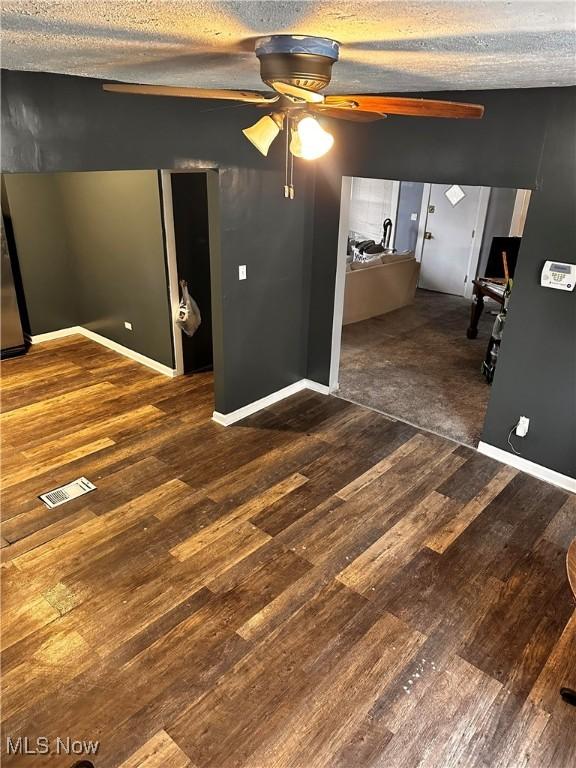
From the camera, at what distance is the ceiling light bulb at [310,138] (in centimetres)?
188

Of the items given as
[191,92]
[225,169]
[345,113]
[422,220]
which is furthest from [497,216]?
[191,92]

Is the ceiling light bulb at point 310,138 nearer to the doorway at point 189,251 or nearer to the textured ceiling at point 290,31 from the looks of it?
the textured ceiling at point 290,31

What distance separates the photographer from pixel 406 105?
65.4 inches

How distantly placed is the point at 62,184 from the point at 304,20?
4.83m

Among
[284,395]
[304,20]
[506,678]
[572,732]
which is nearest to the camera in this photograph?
[304,20]

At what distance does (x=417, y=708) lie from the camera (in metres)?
2.20

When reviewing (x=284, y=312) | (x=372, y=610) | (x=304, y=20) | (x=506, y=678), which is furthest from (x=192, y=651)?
(x=284, y=312)

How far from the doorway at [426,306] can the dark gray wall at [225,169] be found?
0.42 metres

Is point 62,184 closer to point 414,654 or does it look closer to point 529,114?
point 529,114

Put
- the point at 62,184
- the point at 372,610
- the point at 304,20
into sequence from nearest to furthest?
the point at 304,20 → the point at 372,610 → the point at 62,184

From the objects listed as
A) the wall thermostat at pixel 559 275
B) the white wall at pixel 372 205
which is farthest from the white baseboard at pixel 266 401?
the white wall at pixel 372 205

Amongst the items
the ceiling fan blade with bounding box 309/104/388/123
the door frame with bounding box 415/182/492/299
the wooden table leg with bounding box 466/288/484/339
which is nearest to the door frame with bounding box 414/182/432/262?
the door frame with bounding box 415/182/492/299

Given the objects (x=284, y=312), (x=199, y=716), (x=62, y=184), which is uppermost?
(x=62, y=184)

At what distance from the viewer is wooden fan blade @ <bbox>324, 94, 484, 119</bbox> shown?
162 cm
